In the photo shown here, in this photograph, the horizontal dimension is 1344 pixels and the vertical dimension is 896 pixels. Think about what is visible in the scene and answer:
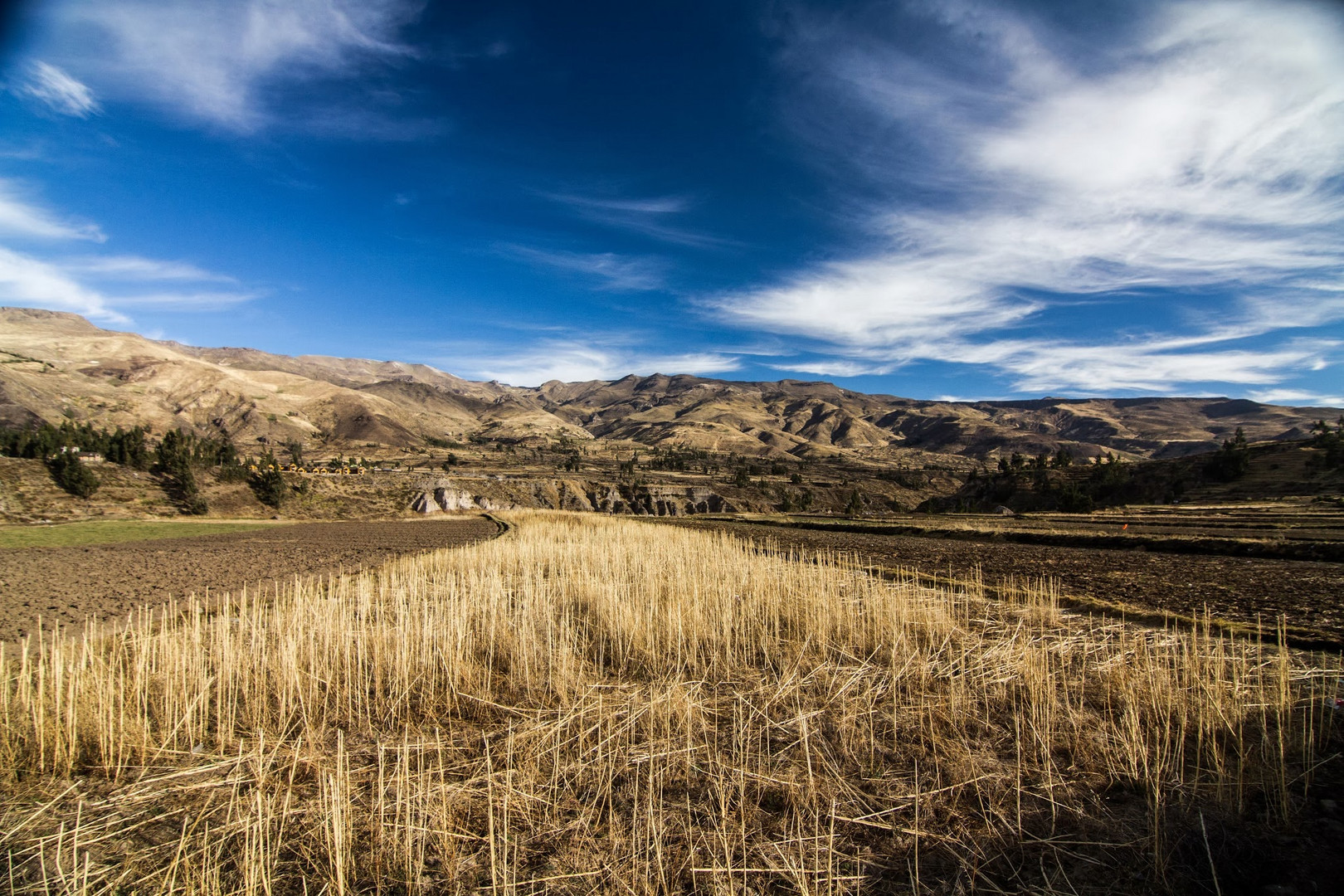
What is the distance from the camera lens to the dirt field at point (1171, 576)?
930cm

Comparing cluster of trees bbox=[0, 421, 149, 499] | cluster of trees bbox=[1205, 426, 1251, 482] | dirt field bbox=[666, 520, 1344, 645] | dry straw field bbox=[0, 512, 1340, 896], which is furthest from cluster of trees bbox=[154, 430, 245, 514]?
cluster of trees bbox=[1205, 426, 1251, 482]

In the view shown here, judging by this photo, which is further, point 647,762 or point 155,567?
point 155,567

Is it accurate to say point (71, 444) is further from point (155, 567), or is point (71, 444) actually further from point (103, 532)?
point (155, 567)

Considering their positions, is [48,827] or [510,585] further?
[510,585]

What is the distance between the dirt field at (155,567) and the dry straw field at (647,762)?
14.7ft

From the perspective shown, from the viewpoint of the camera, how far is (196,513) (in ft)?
129

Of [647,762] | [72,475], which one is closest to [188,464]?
[72,475]

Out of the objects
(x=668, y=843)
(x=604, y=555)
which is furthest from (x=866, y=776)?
(x=604, y=555)

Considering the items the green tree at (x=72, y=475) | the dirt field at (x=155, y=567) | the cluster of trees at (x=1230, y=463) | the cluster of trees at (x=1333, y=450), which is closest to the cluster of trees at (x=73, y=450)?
the green tree at (x=72, y=475)

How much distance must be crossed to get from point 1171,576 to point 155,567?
95.8 ft

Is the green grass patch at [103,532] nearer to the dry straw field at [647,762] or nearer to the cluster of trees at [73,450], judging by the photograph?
the cluster of trees at [73,450]

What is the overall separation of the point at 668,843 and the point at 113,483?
52379 mm

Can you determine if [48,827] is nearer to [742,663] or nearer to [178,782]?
[178,782]

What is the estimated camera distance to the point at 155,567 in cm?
1762
